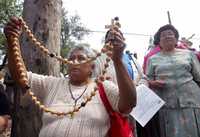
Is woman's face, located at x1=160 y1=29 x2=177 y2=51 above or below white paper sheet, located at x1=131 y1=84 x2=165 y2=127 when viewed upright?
above

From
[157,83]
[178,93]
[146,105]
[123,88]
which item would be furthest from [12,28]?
[178,93]

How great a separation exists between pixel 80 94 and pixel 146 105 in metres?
1.05

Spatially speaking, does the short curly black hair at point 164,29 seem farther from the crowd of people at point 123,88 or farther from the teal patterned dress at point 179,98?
the teal patterned dress at point 179,98

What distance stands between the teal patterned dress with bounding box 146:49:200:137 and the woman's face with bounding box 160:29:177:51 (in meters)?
0.14

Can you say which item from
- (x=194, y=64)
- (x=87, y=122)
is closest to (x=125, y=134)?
(x=87, y=122)

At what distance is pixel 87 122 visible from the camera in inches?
118

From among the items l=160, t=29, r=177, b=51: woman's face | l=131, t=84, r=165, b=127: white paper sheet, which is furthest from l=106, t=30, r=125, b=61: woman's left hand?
l=160, t=29, r=177, b=51: woman's face

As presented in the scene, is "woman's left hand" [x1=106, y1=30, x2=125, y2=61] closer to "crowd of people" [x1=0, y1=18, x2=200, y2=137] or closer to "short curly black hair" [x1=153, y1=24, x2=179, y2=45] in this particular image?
"crowd of people" [x1=0, y1=18, x2=200, y2=137]

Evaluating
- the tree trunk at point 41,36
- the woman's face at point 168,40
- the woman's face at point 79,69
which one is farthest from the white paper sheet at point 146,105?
the woman's face at point 79,69

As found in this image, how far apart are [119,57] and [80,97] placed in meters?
0.52

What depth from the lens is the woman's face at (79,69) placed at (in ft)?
10.6

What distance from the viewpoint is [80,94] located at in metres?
3.14

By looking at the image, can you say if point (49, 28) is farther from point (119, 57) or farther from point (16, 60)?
point (119, 57)

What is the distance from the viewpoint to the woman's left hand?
271 centimetres
